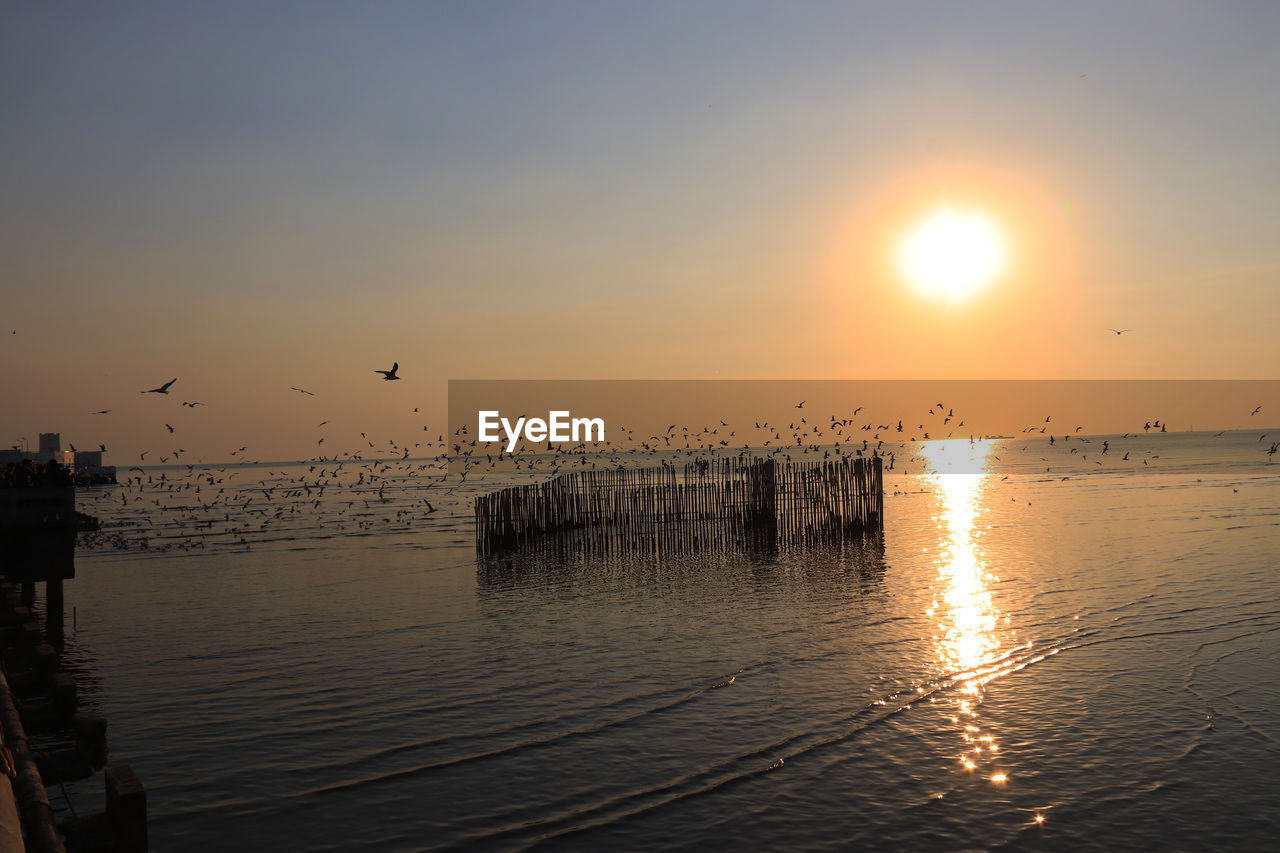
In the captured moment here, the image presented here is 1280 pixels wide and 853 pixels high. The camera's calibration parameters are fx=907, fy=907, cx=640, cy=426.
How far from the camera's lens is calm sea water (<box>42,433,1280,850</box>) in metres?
7.94

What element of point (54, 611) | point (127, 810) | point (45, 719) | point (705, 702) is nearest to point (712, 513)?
point (705, 702)

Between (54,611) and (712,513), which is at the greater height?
(712,513)

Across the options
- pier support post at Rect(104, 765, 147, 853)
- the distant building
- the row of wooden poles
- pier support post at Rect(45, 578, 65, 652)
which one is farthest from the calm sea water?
the distant building

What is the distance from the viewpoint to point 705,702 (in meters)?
11.3

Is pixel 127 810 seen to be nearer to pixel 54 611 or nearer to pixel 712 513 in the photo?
pixel 54 611

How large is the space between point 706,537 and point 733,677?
15730 millimetres

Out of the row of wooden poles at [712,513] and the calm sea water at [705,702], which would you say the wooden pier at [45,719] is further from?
the row of wooden poles at [712,513]

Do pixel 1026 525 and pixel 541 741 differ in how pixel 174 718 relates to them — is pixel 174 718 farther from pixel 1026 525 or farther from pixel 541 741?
pixel 1026 525

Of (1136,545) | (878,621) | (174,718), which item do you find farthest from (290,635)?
(1136,545)

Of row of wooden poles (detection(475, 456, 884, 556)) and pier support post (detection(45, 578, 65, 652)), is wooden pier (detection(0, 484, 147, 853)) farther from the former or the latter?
row of wooden poles (detection(475, 456, 884, 556))

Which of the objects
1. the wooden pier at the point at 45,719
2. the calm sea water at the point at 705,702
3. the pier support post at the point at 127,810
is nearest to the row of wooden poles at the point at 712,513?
the calm sea water at the point at 705,702

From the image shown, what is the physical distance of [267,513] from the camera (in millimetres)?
48625

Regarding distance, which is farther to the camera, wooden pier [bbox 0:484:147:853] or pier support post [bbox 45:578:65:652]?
pier support post [bbox 45:578:65:652]

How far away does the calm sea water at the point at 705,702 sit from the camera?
7.94 m
